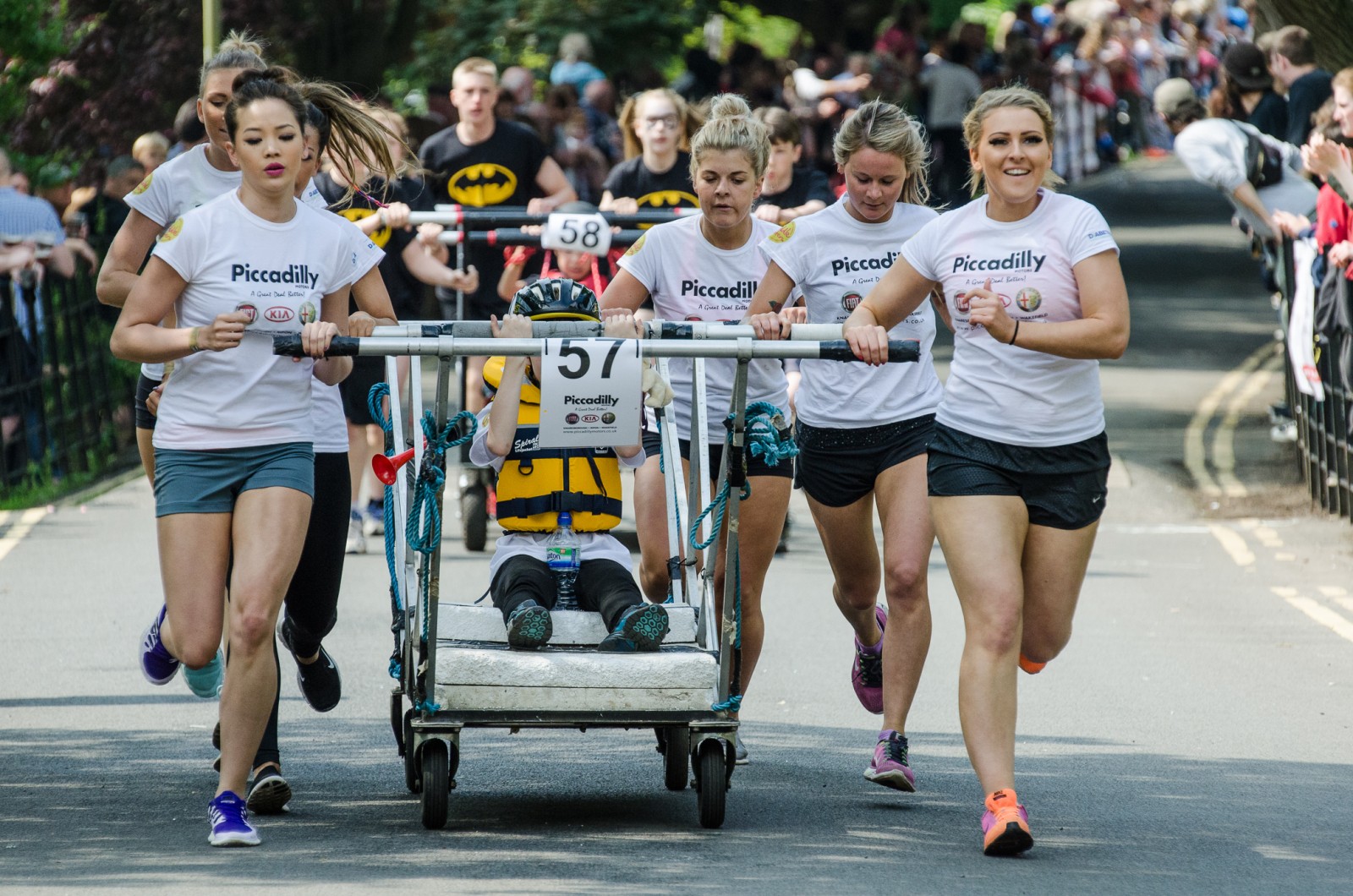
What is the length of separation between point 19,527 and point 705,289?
6.85m

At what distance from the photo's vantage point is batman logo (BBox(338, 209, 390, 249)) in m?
10.6

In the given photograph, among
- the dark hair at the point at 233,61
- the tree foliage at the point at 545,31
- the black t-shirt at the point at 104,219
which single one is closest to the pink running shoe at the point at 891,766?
the dark hair at the point at 233,61

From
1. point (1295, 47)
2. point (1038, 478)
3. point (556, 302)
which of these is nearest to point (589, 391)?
point (556, 302)

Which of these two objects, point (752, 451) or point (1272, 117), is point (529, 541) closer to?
point (752, 451)

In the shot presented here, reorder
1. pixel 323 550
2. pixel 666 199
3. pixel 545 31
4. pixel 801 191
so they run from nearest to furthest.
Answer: pixel 323 550 < pixel 801 191 < pixel 666 199 < pixel 545 31

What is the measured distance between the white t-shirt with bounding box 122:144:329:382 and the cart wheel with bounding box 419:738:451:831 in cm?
164

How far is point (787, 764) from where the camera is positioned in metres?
7.11

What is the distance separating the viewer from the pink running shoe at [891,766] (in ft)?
21.5

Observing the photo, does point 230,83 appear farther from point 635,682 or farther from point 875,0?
point 875,0

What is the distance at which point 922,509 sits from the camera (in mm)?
6809

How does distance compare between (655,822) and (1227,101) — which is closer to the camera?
(655,822)

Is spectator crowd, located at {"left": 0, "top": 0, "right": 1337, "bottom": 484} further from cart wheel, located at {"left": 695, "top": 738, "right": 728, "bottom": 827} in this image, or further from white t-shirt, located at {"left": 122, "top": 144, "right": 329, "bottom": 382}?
cart wheel, located at {"left": 695, "top": 738, "right": 728, "bottom": 827}

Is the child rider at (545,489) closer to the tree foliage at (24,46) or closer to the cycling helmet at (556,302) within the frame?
the cycling helmet at (556,302)

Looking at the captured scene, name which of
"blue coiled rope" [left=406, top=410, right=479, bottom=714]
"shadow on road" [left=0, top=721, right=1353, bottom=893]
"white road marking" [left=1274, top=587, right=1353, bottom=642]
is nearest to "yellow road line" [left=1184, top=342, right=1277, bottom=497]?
"white road marking" [left=1274, top=587, right=1353, bottom=642]
